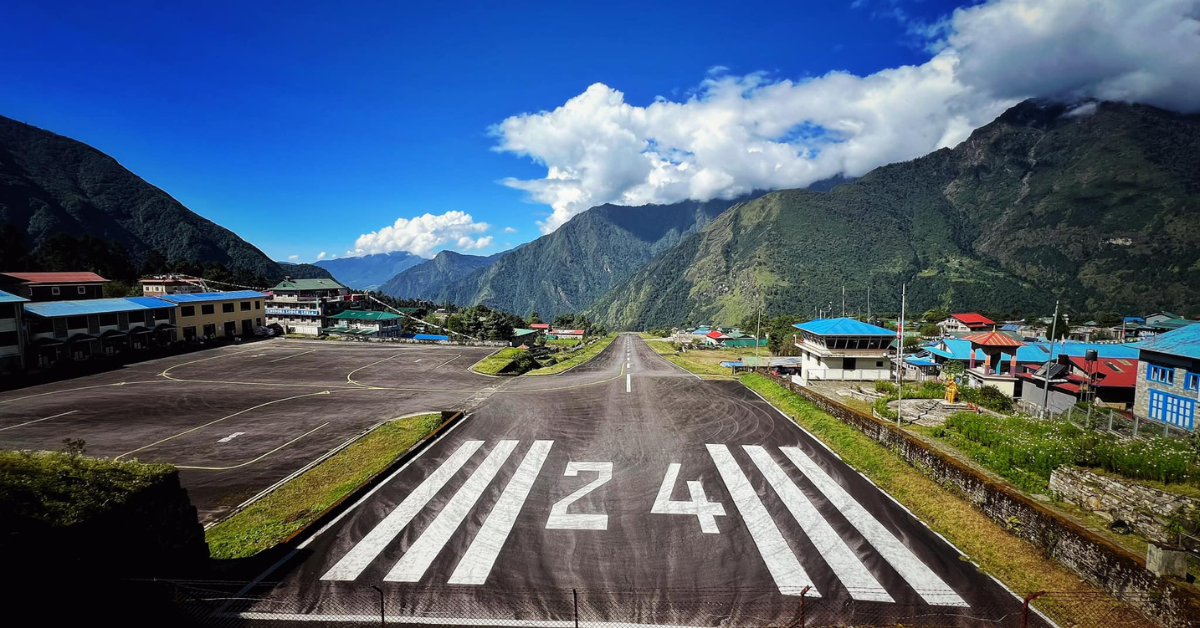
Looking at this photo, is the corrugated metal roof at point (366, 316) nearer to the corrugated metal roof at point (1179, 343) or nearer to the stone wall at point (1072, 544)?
the stone wall at point (1072, 544)

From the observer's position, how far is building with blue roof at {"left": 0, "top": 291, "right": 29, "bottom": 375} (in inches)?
1458

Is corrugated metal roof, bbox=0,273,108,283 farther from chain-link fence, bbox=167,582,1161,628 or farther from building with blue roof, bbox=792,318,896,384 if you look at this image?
building with blue roof, bbox=792,318,896,384

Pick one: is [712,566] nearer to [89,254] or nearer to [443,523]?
[443,523]

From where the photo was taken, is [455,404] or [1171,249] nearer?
[455,404]

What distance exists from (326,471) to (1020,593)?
2125cm

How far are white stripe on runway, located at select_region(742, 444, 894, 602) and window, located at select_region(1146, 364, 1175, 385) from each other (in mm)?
24163

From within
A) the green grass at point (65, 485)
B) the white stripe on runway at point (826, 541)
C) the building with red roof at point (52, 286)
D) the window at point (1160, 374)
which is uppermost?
the building with red roof at point (52, 286)

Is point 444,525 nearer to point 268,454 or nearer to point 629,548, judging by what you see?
point 629,548

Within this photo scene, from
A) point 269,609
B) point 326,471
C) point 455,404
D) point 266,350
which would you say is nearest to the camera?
point 269,609

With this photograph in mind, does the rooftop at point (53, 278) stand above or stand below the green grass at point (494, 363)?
above

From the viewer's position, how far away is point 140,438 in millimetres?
21906

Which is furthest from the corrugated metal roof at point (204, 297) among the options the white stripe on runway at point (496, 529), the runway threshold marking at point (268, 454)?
the white stripe on runway at point (496, 529)

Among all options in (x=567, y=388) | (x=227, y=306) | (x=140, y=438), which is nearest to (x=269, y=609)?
(x=140, y=438)

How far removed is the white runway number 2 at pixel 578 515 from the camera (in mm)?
13109
